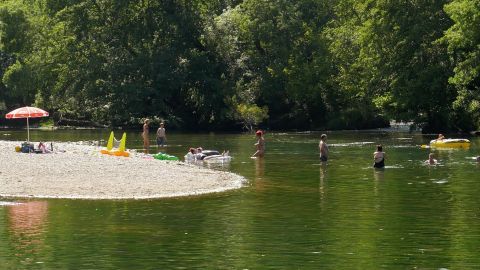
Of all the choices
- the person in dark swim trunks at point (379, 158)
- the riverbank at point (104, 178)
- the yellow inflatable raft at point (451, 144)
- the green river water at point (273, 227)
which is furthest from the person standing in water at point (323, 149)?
the yellow inflatable raft at point (451, 144)

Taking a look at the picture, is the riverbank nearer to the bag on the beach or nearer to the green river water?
the green river water

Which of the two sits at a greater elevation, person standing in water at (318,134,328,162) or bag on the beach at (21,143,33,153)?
bag on the beach at (21,143,33,153)

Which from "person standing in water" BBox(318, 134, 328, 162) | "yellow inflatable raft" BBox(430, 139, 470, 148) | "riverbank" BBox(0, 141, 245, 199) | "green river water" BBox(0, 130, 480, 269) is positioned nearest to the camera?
"green river water" BBox(0, 130, 480, 269)

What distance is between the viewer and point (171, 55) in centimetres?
9019

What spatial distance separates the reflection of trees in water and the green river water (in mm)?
27

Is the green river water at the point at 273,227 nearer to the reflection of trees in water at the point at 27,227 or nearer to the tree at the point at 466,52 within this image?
the reflection of trees in water at the point at 27,227

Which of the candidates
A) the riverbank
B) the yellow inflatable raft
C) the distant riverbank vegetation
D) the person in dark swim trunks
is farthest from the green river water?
the distant riverbank vegetation

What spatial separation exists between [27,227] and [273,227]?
6.40m

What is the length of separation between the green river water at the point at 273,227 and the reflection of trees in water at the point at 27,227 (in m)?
0.03

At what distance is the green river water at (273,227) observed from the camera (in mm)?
20141

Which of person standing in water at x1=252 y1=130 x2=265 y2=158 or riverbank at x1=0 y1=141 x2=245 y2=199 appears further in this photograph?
person standing in water at x1=252 y1=130 x2=265 y2=158

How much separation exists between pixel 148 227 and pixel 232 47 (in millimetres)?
68224

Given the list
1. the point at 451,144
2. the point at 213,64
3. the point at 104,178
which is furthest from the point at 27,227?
the point at 213,64

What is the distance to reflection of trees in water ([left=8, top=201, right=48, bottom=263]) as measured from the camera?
21250 millimetres
